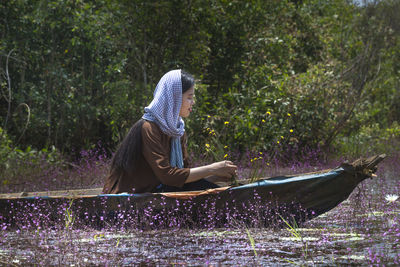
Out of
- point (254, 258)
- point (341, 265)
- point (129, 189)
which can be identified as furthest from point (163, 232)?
point (341, 265)

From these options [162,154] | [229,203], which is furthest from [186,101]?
[229,203]

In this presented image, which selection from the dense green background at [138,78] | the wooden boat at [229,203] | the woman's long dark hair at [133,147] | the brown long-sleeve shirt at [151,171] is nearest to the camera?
the wooden boat at [229,203]

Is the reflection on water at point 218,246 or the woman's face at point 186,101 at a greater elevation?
the woman's face at point 186,101

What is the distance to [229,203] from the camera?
5.08m

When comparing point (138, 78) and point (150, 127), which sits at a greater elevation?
point (138, 78)

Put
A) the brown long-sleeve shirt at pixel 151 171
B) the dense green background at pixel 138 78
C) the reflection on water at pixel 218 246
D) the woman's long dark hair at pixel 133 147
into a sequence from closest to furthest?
the reflection on water at pixel 218 246
the brown long-sleeve shirt at pixel 151 171
the woman's long dark hair at pixel 133 147
the dense green background at pixel 138 78

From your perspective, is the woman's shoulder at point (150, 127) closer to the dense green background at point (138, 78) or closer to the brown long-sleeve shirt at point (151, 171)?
the brown long-sleeve shirt at point (151, 171)

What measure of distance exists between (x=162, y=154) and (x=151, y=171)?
0.31 meters

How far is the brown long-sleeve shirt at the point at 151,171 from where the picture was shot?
5172mm

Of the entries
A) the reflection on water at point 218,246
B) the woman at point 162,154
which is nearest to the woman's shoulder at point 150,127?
the woman at point 162,154

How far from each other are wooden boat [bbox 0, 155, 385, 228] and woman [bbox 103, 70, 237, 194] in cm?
21

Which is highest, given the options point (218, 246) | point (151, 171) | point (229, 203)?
point (151, 171)

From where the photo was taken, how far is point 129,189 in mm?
5480

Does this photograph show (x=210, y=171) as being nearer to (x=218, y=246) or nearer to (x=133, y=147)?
(x=133, y=147)
